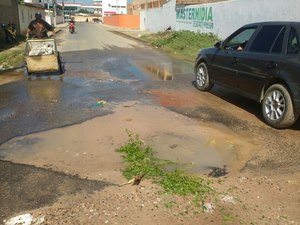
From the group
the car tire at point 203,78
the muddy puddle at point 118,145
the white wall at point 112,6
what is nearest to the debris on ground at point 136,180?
the muddy puddle at point 118,145

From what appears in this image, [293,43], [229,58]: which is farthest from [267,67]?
[229,58]

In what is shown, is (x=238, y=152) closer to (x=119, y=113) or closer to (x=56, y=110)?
(x=119, y=113)

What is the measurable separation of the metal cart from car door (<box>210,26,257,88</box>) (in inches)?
201

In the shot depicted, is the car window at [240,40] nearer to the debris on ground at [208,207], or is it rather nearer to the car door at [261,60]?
the car door at [261,60]

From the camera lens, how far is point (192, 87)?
32.7 feet

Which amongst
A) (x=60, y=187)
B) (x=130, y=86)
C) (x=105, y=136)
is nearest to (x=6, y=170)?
(x=60, y=187)

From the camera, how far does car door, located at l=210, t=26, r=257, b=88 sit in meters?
7.56

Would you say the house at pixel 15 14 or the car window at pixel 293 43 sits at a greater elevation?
the house at pixel 15 14

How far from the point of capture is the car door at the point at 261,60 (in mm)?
6434

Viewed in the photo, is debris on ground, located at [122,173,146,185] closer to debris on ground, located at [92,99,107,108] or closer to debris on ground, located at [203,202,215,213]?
debris on ground, located at [203,202,215,213]

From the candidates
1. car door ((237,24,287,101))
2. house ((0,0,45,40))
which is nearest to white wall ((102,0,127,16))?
house ((0,0,45,40))

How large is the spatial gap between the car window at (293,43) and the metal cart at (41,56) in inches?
281

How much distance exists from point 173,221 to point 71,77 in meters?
8.47

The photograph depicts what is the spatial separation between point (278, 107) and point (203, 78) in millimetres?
3197
